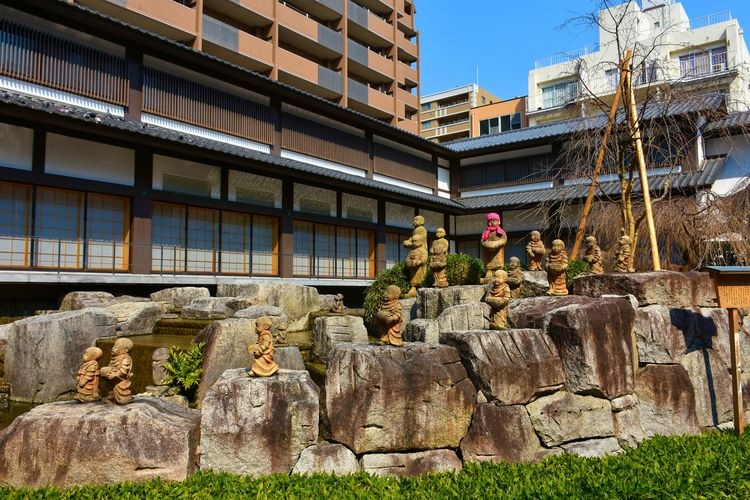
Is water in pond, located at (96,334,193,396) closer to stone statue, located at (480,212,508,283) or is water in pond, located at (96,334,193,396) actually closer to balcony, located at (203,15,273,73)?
stone statue, located at (480,212,508,283)

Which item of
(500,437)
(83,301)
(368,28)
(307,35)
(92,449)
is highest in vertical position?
(368,28)

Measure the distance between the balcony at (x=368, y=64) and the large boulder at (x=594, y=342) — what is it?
3169cm

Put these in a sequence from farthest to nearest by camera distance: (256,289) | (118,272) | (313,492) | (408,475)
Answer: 1. (118,272)
2. (256,289)
3. (408,475)
4. (313,492)

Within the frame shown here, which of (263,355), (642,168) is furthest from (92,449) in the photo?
(642,168)

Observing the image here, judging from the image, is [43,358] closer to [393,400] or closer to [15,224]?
[15,224]

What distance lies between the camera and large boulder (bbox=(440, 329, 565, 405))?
6020mm

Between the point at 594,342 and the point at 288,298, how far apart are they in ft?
26.0

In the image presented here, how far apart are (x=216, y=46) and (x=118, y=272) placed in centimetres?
1661

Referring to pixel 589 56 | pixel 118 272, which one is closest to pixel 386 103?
pixel 589 56

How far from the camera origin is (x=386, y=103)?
3747 centimetres

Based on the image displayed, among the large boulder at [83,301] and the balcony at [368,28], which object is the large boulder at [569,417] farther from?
the balcony at [368,28]

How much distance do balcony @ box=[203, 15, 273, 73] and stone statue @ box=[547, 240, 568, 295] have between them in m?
23.9

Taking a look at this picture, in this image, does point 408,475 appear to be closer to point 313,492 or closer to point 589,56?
point 313,492

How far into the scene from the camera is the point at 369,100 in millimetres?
36031
